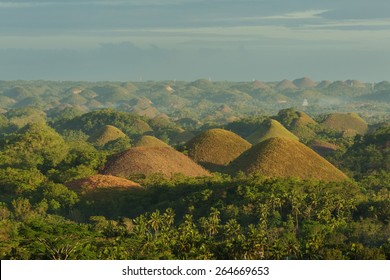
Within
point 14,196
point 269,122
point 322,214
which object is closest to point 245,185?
point 322,214

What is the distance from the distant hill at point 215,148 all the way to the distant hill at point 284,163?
31.0 feet

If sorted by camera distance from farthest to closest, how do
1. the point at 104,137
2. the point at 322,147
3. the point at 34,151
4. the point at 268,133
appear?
the point at 104,137, the point at 268,133, the point at 322,147, the point at 34,151

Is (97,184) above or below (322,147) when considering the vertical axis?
above

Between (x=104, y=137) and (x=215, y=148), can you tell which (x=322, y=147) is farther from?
(x=104, y=137)

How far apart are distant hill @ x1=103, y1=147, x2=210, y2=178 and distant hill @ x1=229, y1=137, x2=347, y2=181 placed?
6460 millimetres

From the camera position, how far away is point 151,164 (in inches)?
4441

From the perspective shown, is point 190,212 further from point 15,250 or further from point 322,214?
point 15,250

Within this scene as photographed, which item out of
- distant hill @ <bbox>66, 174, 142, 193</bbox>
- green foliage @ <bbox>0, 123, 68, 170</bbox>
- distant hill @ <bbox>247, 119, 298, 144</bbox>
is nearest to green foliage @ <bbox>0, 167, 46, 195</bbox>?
distant hill @ <bbox>66, 174, 142, 193</bbox>

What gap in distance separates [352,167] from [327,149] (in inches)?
1132

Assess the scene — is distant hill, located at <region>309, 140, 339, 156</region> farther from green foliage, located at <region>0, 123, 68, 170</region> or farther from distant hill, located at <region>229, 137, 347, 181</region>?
green foliage, located at <region>0, 123, 68, 170</region>

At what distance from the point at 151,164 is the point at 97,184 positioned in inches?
793

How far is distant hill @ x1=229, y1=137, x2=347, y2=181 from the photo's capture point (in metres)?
112

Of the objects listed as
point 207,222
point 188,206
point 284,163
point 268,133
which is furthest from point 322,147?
point 207,222
